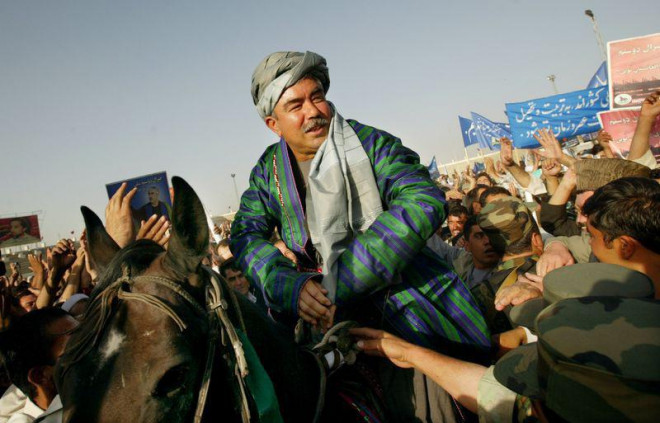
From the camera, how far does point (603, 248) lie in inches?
117

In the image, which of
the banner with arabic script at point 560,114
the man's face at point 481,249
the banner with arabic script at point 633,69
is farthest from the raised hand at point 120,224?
the banner with arabic script at point 560,114

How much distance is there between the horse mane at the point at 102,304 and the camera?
1.43 meters

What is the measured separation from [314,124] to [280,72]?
1.19 feet

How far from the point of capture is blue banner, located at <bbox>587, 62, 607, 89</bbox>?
14.5 m

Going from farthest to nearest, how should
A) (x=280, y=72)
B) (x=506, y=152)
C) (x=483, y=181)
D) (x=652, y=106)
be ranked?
(x=483, y=181), (x=506, y=152), (x=652, y=106), (x=280, y=72)

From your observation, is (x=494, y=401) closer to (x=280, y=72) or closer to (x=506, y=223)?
(x=280, y=72)

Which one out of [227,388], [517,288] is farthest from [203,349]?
[517,288]

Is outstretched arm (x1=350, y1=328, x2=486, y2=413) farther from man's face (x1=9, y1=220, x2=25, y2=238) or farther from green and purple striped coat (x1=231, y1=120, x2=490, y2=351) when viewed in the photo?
man's face (x1=9, y1=220, x2=25, y2=238)

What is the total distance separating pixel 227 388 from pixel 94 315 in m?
0.58

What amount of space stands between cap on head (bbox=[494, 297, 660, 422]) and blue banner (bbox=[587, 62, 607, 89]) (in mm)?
16349

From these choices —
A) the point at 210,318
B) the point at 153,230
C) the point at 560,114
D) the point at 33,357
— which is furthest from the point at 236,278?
the point at 560,114

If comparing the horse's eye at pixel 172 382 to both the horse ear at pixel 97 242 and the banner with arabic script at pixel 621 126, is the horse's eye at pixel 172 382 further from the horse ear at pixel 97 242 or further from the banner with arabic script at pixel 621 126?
the banner with arabic script at pixel 621 126

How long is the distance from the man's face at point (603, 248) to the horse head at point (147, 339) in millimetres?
2863

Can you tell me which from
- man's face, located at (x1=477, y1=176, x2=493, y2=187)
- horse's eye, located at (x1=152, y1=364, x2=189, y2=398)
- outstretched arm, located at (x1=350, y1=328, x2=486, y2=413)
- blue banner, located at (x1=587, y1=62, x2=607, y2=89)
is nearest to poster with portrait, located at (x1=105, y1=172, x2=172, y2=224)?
outstretched arm, located at (x1=350, y1=328, x2=486, y2=413)
